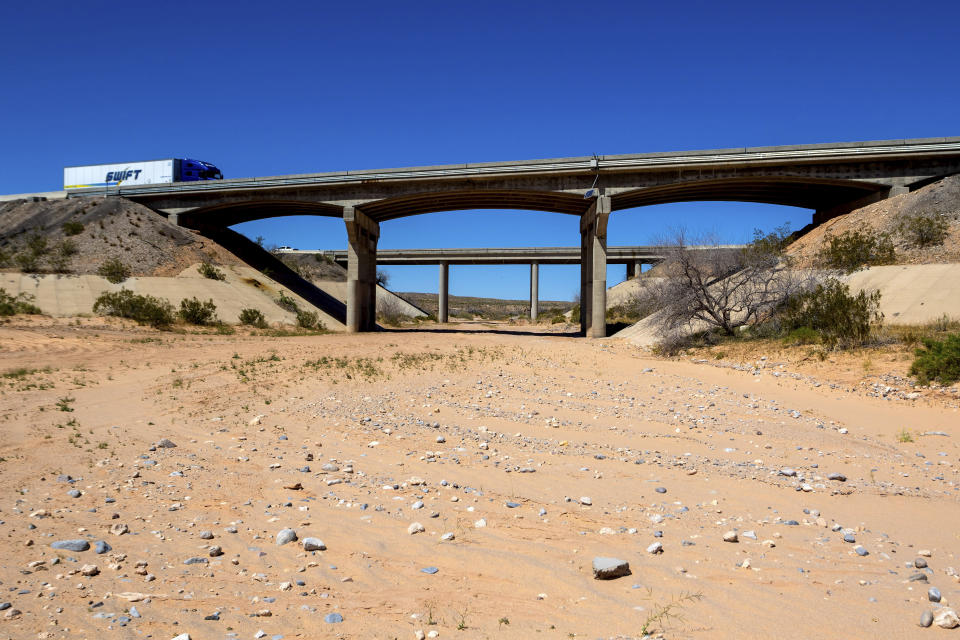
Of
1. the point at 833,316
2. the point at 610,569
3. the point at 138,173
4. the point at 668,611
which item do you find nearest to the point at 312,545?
the point at 610,569

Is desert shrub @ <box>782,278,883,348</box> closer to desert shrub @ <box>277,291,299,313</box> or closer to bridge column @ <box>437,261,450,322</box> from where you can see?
desert shrub @ <box>277,291,299,313</box>

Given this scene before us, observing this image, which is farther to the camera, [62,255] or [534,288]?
[534,288]

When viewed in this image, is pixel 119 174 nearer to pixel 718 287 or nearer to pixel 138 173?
pixel 138 173

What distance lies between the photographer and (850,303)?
16.4 m

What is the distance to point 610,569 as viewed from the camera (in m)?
4.43

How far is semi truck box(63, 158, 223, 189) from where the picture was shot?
147ft

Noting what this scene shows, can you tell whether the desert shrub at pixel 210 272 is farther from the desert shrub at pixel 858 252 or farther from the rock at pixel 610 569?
the rock at pixel 610 569

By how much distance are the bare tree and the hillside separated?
778 cm

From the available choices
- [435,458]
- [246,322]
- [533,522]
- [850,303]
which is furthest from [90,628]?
[246,322]

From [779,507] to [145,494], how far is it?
7.05 m

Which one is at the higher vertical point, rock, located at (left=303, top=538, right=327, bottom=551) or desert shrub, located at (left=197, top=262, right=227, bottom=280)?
desert shrub, located at (left=197, top=262, right=227, bottom=280)

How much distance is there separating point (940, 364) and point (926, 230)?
734 inches

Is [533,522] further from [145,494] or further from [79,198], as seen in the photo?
[79,198]

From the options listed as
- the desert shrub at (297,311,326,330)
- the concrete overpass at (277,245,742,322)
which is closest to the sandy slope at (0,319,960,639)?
the desert shrub at (297,311,326,330)
